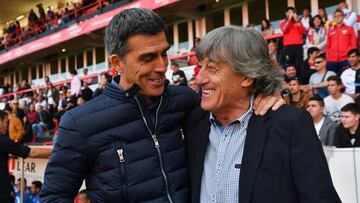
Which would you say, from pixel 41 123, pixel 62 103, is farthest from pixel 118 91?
pixel 41 123

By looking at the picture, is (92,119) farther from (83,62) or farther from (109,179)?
(83,62)

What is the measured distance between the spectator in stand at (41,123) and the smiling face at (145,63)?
461 inches

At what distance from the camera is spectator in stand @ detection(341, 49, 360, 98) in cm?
574

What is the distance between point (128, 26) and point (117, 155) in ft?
1.53

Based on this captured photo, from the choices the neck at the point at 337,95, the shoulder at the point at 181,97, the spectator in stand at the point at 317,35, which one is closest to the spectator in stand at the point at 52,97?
the spectator in stand at the point at 317,35

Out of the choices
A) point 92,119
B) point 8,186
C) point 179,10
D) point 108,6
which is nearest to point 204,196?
point 92,119

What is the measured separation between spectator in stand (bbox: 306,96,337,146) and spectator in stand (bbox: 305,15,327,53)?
133 inches

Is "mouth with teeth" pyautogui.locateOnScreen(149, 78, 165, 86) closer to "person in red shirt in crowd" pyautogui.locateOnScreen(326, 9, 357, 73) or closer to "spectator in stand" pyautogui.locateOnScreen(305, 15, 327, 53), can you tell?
"person in red shirt in crowd" pyautogui.locateOnScreen(326, 9, 357, 73)

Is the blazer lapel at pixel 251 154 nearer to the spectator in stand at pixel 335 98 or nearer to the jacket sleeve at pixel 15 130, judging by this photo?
the spectator in stand at pixel 335 98

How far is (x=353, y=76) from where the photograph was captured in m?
5.81

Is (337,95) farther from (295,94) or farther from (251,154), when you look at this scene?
(251,154)

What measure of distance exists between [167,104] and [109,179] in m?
0.38

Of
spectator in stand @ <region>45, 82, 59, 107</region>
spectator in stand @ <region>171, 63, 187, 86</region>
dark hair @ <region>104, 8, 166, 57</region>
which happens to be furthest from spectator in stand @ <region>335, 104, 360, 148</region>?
spectator in stand @ <region>45, 82, 59, 107</region>

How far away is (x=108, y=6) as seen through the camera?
15.7 meters
